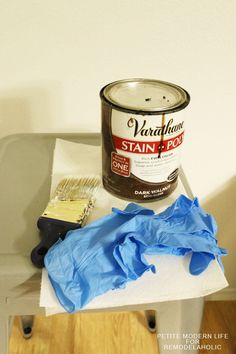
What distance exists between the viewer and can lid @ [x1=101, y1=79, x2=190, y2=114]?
43 centimetres

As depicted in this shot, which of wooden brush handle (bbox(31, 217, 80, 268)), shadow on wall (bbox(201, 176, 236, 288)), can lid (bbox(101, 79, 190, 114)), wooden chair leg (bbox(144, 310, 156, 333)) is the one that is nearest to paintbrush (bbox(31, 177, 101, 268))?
wooden brush handle (bbox(31, 217, 80, 268))

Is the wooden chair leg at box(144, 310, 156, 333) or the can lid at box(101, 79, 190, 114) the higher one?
the can lid at box(101, 79, 190, 114)

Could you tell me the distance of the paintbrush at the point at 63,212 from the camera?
42cm

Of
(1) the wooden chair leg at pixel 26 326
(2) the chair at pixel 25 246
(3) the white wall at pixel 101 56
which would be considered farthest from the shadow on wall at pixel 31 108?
(1) the wooden chair leg at pixel 26 326

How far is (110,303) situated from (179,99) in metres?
0.27

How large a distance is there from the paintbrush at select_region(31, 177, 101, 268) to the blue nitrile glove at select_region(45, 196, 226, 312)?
20 millimetres

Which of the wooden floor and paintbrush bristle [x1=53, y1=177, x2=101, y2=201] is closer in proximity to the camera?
paintbrush bristle [x1=53, y1=177, x2=101, y2=201]

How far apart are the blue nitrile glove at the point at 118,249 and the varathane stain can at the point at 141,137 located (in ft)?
0.19

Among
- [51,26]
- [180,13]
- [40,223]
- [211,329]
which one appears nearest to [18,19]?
[51,26]

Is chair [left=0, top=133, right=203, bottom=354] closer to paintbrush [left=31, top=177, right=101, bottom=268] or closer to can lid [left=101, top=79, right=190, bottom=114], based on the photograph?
paintbrush [left=31, top=177, right=101, bottom=268]

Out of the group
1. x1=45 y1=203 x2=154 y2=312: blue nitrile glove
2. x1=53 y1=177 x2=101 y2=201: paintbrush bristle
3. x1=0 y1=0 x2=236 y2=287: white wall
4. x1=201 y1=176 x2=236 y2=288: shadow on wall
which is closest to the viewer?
x1=45 y1=203 x2=154 y2=312: blue nitrile glove

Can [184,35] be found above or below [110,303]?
above

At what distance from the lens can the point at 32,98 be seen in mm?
722

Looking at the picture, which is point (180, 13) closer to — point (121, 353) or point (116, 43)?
point (116, 43)
